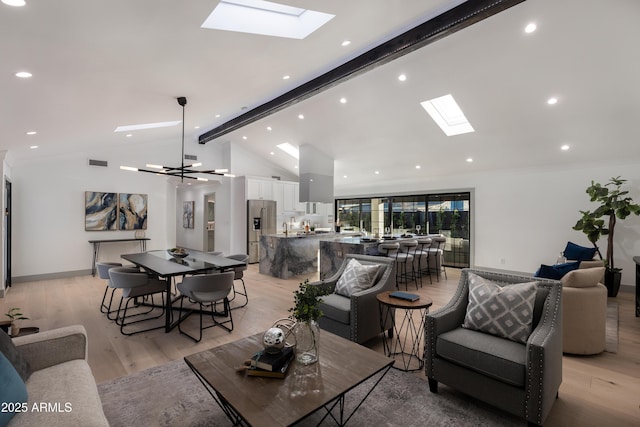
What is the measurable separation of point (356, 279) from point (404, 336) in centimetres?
92

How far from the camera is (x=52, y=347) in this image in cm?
197

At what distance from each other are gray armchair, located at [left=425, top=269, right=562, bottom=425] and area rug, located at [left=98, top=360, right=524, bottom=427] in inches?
5.7

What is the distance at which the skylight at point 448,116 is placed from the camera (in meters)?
5.75

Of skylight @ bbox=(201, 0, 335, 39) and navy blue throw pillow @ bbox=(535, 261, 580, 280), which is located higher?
skylight @ bbox=(201, 0, 335, 39)

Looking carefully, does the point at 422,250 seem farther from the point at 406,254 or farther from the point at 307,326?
the point at 307,326

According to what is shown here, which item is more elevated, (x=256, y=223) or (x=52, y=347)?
(x=256, y=223)

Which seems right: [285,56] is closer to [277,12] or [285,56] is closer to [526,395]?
[277,12]

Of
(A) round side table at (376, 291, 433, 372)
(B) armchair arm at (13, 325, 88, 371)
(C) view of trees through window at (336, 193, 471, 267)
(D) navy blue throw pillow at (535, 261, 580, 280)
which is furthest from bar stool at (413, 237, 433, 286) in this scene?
(B) armchair arm at (13, 325, 88, 371)

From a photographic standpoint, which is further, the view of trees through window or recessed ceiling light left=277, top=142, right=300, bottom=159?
recessed ceiling light left=277, top=142, right=300, bottom=159

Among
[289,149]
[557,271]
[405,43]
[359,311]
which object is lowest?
[359,311]

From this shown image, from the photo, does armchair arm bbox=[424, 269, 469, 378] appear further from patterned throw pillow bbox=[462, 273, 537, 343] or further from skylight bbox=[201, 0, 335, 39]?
skylight bbox=[201, 0, 335, 39]

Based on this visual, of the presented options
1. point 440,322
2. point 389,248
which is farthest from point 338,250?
point 440,322

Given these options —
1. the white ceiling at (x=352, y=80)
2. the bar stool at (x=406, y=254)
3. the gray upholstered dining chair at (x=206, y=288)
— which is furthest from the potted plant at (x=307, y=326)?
the bar stool at (x=406, y=254)

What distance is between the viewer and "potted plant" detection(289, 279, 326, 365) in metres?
1.95
